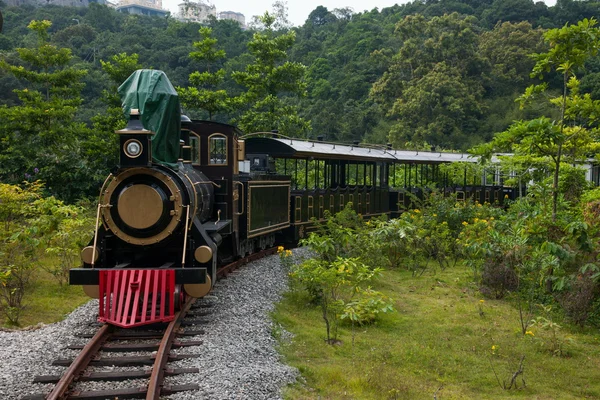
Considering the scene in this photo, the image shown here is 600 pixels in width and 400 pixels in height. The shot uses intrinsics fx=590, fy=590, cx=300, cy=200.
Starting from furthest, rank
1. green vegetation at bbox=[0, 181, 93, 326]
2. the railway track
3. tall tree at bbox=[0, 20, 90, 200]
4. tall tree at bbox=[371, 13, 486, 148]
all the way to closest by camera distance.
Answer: tall tree at bbox=[371, 13, 486, 148] < tall tree at bbox=[0, 20, 90, 200] < green vegetation at bbox=[0, 181, 93, 326] < the railway track

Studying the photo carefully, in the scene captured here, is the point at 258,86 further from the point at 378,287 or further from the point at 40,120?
the point at 378,287

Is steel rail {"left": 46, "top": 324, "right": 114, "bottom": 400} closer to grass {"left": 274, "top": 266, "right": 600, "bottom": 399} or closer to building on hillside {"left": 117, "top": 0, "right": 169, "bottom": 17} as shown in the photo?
grass {"left": 274, "top": 266, "right": 600, "bottom": 399}

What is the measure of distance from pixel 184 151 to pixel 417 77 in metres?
35.9

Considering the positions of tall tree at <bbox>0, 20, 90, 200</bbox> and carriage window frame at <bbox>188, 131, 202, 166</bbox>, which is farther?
tall tree at <bbox>0, 20, 90, 200</bbox>

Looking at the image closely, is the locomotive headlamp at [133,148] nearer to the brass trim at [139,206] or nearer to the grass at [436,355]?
the brass trim at [139,206]

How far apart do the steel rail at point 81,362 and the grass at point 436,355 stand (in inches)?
79.4

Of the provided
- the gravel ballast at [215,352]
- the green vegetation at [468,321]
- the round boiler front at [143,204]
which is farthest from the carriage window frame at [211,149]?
the round boiler front at [143,204]

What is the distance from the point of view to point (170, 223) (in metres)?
7.89

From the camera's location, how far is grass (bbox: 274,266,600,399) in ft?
20.1

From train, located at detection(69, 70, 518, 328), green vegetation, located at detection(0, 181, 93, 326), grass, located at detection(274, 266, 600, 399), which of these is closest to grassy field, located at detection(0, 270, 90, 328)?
green vegetation, located at detection(0, 181, 93, 326)

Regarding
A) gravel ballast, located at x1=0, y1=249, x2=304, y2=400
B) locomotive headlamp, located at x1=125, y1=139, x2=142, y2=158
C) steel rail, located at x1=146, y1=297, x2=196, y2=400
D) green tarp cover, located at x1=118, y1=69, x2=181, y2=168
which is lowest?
gravel ballast, located at x1=0, y1=249, x2=304, y2=400

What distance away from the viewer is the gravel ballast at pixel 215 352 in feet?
17.8

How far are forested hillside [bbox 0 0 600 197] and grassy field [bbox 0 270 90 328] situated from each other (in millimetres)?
23352

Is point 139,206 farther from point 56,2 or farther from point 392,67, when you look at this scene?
point 56,2
